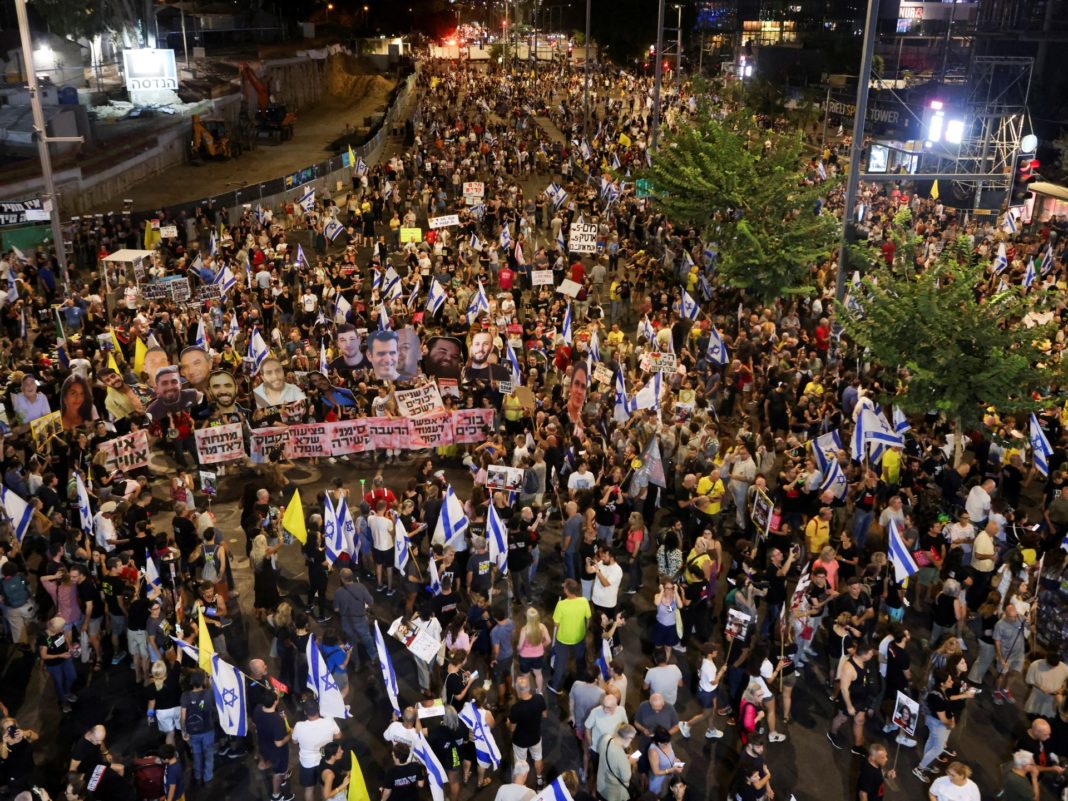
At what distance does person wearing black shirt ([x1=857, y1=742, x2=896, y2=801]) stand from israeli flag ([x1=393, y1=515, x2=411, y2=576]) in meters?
5.89

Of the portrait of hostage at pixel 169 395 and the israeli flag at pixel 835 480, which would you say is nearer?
the israeli flag at pixel 835 480

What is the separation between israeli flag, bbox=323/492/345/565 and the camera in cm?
1218

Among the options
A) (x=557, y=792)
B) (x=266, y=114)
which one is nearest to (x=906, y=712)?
(x=557, y=792)

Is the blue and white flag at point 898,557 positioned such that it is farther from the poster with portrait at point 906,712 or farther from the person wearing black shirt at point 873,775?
the person wearing black shirt at point 873,775

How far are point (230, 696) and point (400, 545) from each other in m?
3.54

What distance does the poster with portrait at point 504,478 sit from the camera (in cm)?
1371

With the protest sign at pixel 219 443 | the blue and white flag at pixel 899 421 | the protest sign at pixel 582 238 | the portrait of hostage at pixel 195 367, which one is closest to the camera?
the blue and white flag at pixel 899 421

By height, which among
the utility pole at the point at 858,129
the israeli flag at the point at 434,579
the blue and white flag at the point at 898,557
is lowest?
the israeli flag at the point at 434,579

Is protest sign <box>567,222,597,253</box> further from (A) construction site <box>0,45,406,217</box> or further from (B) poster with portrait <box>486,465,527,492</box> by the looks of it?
(A) construction site <box>0,45,406,217</box>

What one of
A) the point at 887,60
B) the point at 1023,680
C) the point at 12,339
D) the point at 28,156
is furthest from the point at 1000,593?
the point at 887,60

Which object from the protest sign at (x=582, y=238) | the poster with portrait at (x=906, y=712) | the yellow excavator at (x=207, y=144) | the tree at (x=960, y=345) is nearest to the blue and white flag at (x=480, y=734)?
the poster with portrait at (x=906, y=712)

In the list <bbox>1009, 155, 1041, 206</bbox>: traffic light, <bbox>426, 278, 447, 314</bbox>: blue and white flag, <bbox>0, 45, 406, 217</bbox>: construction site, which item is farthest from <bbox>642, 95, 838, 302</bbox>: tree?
<bbox>0, 45, 406, 217</bbox>: construction site

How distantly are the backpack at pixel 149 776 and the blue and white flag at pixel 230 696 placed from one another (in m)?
0.83

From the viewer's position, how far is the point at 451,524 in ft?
40.9
